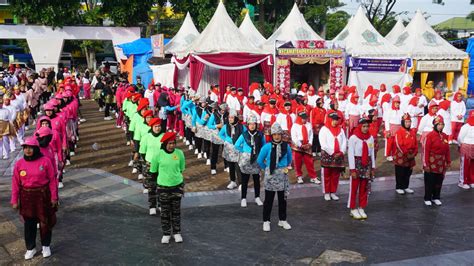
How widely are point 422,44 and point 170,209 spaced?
63.6ft

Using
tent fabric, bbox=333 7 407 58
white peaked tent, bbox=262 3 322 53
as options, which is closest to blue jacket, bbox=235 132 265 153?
white peaked tent, bbox=262 3 322 53

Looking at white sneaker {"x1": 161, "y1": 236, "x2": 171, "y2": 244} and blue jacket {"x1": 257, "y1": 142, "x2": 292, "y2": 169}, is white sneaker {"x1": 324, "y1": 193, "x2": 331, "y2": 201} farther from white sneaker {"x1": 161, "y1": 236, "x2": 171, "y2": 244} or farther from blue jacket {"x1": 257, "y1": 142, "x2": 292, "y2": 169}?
white sneaker {"x1": 161, "y1": 236, "x2": 171, "y2": 244}

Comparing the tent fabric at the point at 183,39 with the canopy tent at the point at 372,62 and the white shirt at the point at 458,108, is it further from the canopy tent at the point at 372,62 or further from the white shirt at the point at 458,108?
the white shirt at the point at 458,108

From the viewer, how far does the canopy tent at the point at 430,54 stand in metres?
22.1

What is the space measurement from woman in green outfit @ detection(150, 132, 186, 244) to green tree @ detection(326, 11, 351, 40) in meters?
49.3

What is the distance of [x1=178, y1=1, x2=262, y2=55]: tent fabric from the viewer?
19.4m

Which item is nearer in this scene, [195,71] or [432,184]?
[432,184]

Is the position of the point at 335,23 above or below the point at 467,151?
above

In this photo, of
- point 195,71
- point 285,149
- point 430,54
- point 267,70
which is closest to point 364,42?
point 430,54

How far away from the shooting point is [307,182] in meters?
10.5

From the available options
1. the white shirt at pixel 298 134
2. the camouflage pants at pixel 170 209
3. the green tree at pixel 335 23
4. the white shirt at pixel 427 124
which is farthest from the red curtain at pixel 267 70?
the green tree at pixel 335 23

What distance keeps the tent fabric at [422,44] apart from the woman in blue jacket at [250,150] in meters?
15.9

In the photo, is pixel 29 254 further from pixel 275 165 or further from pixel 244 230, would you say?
pixel 275 165

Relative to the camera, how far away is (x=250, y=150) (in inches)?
329
